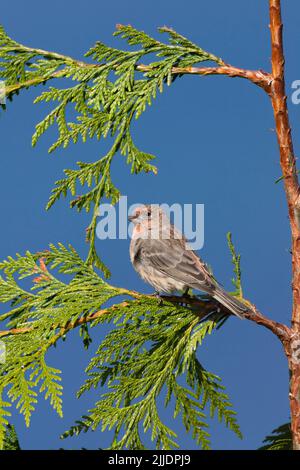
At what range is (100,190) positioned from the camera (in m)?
6.53

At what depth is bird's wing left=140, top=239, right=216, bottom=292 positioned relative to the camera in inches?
281

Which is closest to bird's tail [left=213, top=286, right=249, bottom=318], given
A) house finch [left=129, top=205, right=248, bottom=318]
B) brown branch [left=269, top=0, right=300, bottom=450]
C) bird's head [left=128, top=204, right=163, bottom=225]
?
house finch [left=129, top=205, right=248, bottom=318]

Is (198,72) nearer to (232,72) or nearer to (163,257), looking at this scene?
(232,72)

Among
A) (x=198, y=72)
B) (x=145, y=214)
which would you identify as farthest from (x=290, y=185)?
(x=145, y=214)

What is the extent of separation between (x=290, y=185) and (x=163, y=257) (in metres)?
1.95

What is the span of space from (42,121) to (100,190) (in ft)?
2.79

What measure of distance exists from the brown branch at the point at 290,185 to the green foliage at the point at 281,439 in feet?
2.38

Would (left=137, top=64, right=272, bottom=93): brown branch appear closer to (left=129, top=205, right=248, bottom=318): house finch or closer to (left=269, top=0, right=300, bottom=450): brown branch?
(left=269, top=0, right=300, bottom=450): brown branch

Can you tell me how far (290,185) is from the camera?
6.21 metres

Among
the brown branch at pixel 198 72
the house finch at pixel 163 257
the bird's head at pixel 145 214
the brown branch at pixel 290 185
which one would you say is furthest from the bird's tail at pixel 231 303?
the bird's head at pixel 145 214
